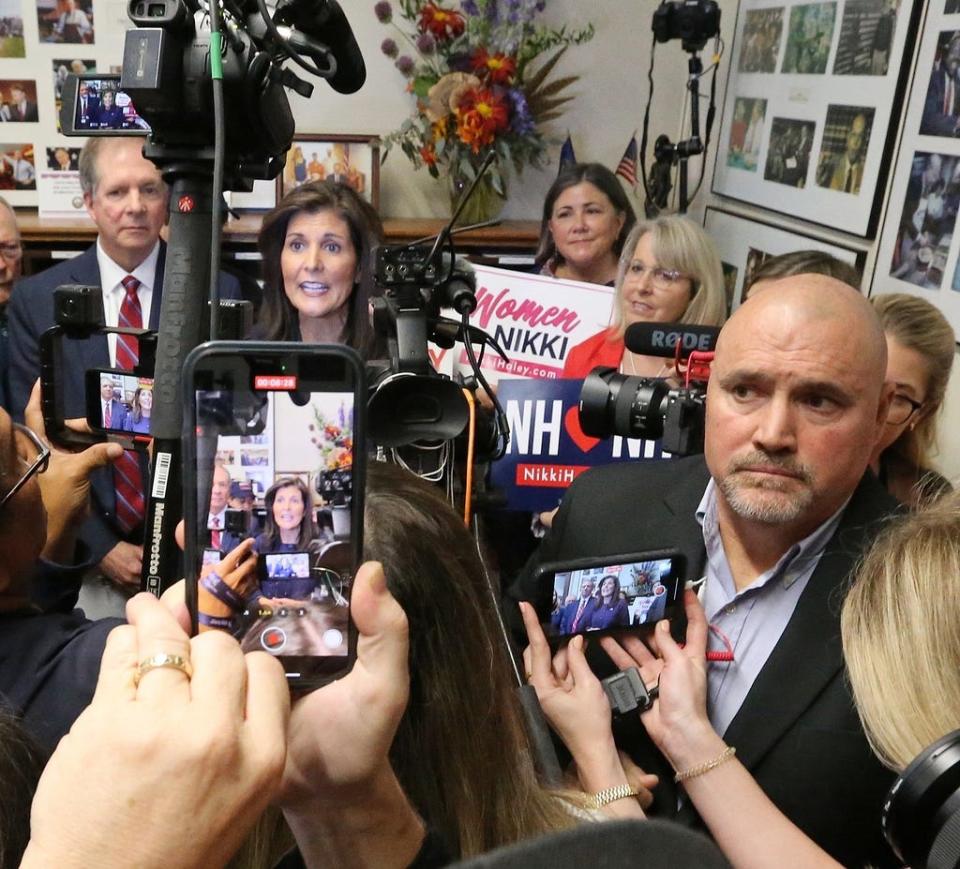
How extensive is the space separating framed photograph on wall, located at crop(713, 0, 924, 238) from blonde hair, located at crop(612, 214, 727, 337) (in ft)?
1.63

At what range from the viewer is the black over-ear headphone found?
0.51 metres

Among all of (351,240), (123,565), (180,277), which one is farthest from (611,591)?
(351,240)

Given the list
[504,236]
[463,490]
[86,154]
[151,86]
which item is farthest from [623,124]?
[151,86]

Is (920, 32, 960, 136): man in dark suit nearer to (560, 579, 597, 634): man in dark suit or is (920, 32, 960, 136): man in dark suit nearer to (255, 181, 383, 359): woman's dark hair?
(255, 181, 383, 359): woman's dark hair

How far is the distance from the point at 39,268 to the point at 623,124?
2264 mm

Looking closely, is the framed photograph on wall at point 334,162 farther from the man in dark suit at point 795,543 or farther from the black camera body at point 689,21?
the man in dark suit at point 795,543

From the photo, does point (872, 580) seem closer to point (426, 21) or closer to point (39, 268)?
point (426, 21)

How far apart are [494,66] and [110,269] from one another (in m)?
1.62

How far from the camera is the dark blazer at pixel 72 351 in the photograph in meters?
1.71

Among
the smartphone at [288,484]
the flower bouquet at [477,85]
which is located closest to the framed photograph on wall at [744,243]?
the flower bouquet at [477,85]

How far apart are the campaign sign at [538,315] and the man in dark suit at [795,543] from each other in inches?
35.5

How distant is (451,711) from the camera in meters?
0.77

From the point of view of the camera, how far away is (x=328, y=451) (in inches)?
23.6

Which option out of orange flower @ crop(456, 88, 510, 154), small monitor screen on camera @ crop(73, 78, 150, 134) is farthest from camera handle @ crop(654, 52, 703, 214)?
small monitor screen on camera @ crop(73, 78, 150, 134)
